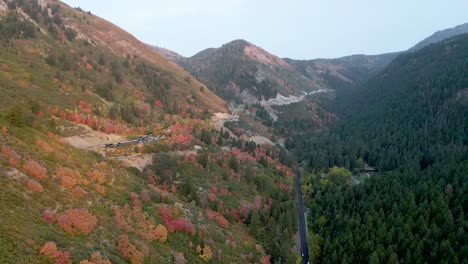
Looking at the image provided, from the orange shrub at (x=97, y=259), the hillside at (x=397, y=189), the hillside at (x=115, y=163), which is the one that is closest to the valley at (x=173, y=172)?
the orange shrub at (x=97, y=259)

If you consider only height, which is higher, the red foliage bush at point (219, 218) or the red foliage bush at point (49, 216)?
the red foliage bush at point (49, 216)

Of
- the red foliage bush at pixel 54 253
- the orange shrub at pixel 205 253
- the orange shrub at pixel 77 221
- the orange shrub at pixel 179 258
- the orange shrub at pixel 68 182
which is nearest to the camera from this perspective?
the red foliage bush at pixel 54 253

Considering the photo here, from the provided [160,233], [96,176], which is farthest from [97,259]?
[96,176]

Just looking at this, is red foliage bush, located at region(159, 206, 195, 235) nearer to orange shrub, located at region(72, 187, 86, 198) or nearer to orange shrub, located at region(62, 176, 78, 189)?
orange shrub, located at region(72, 187, 86, 198)

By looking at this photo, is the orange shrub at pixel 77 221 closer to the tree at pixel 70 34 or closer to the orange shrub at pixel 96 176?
the orange shrub at pixel 96 176

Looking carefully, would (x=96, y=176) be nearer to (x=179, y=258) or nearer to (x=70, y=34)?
(x=179, y=258)

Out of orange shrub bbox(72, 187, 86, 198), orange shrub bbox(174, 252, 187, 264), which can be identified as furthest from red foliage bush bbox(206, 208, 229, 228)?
orange shrub bbox(72, 187, 86, 198)
